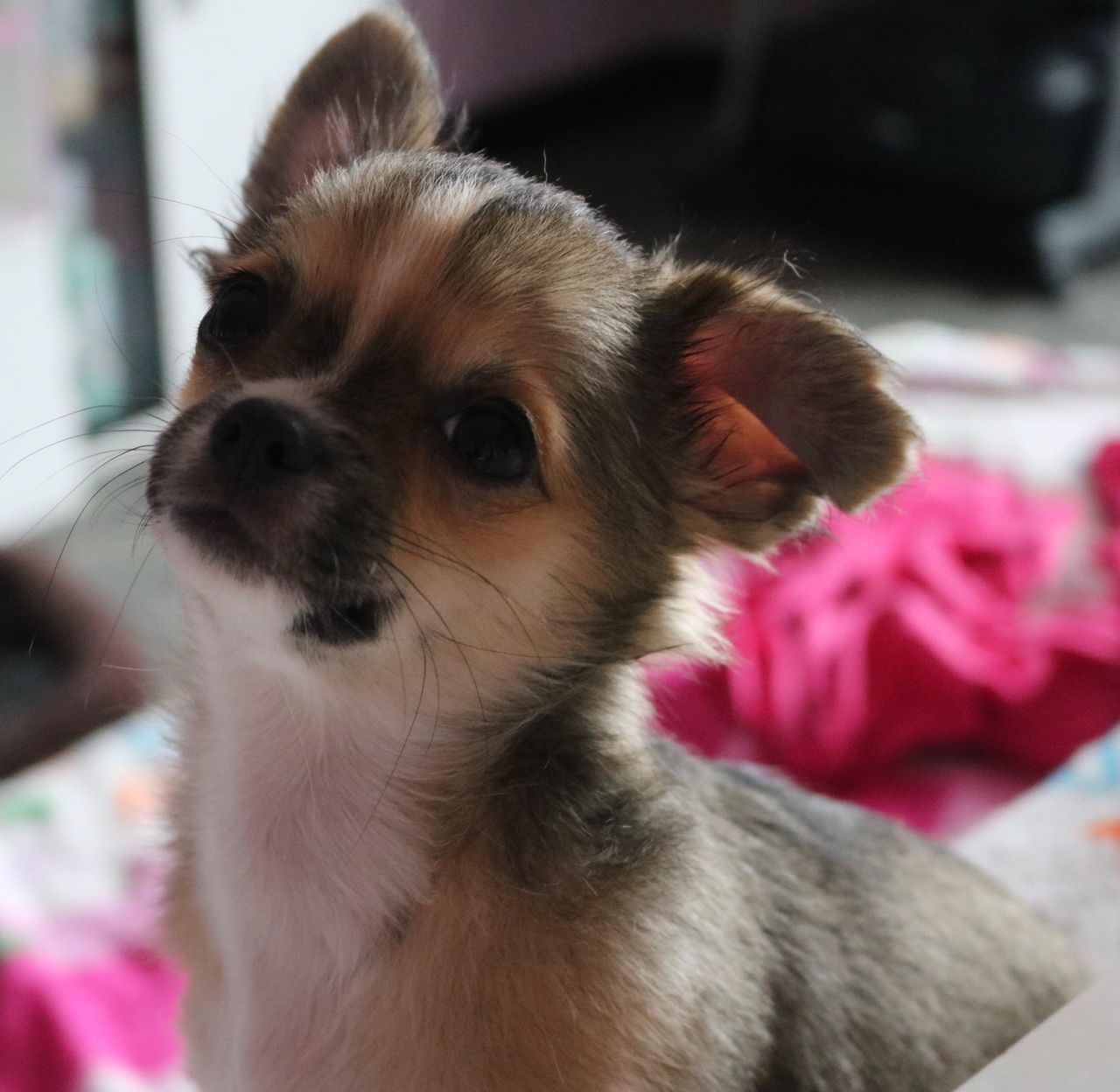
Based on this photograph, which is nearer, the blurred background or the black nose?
the black nose

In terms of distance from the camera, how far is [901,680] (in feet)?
9.34

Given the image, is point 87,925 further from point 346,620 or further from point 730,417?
point 730,417

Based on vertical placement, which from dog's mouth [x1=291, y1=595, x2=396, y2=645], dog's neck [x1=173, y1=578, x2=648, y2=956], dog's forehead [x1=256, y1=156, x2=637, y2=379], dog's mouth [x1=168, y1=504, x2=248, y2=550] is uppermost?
dog's forehead [x1=256, y1=156, x2=637, y2=379]

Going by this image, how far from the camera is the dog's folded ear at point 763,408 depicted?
1492 millimetres

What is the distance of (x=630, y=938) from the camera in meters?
1.60

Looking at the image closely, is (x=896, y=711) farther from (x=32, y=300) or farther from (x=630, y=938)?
(x=32, y=300)

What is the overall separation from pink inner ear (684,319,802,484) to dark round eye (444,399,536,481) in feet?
0.83

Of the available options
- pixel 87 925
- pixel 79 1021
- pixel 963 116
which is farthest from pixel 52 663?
pixel 963 116

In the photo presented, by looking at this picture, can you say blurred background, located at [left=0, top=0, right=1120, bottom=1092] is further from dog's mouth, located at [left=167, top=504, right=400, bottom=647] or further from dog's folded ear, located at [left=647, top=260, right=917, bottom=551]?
dog's mouth, located at [left=167, top=504, right=400, bottom=647]

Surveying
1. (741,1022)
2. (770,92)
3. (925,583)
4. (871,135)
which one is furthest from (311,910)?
(770,92)

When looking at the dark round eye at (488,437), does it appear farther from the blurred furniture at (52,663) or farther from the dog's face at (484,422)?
the blurred furniture at (52,663)

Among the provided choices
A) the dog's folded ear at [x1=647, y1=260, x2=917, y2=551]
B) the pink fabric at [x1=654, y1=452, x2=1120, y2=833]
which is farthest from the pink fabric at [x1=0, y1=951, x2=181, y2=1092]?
the dog's folded ear at [x1=647, y1=260, x2=917, y2=551]

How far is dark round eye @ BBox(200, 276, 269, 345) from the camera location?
1.61 metres

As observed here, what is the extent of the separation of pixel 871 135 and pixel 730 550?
497cm
